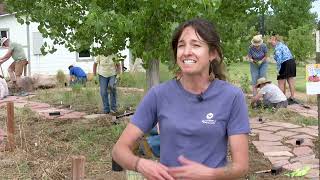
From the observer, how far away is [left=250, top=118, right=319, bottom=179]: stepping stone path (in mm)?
6027

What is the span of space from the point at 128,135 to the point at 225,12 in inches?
185

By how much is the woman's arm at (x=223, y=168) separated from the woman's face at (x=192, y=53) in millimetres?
330

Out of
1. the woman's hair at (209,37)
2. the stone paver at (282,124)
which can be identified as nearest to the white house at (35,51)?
the stone paver at (282,124)

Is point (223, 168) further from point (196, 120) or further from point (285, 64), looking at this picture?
point (285, 64)

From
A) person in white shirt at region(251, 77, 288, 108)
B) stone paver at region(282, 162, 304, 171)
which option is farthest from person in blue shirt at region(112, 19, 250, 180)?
person in white shirt at region(251, 77, 288, 108)

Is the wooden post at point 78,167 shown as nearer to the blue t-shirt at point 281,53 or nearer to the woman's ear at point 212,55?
the woman's ear at point 212,55

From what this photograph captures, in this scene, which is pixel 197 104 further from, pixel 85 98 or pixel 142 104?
pixel 85 98

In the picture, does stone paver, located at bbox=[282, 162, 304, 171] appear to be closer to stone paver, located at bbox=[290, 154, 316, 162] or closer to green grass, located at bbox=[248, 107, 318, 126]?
stone paver, located at bbox=[290, 154, 316, 162]

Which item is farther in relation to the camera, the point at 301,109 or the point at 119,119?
the point at 301,109

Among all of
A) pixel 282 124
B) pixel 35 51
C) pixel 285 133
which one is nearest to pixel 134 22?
pixel 285 133

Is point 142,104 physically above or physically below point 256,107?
above

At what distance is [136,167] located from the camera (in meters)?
2.13

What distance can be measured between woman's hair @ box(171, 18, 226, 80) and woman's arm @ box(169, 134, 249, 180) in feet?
1.12

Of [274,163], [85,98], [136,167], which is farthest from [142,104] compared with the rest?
[85,98]
